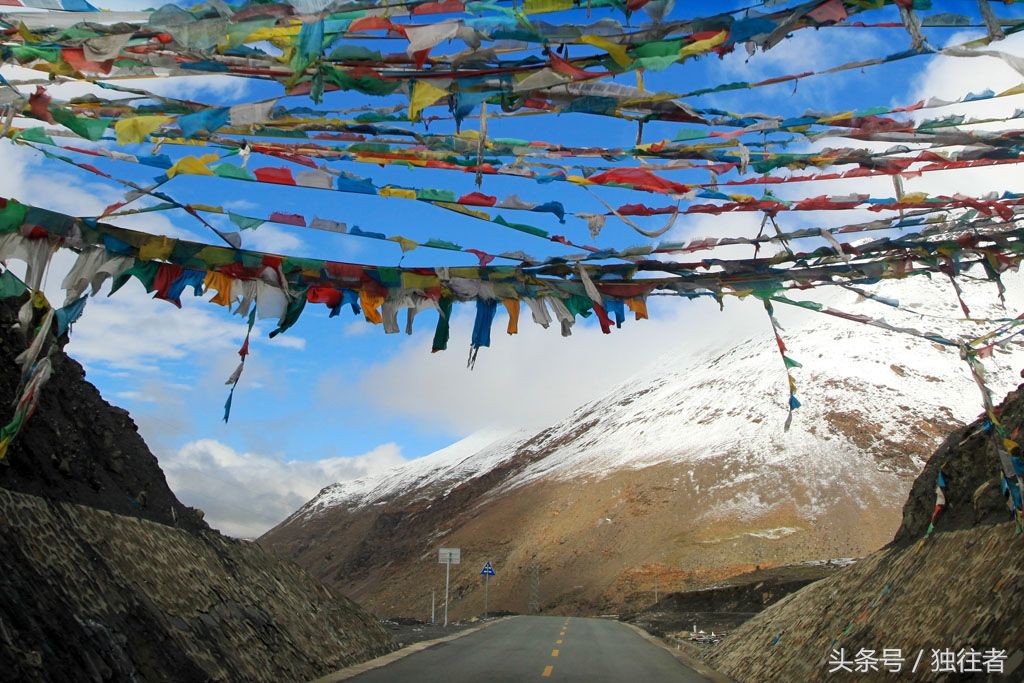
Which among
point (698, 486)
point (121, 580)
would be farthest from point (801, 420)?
point (121, 580)

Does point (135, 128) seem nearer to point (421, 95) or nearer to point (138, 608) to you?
point (421, 95)

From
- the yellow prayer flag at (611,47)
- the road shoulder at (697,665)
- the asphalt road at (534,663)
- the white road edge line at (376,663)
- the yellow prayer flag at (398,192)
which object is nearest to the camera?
the yellow prayer flag at (611,47)

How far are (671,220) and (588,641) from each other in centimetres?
2002

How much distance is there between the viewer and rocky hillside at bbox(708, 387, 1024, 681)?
8.89 metres

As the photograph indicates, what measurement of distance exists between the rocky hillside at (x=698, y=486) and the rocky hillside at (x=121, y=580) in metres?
52.5

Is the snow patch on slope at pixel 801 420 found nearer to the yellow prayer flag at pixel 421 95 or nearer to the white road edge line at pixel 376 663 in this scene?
the white road edge line at pixel 376 663

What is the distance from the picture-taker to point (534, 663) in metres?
16.4

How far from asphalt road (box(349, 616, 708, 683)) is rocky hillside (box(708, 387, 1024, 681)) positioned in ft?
5.15

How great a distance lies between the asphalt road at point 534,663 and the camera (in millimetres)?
13578

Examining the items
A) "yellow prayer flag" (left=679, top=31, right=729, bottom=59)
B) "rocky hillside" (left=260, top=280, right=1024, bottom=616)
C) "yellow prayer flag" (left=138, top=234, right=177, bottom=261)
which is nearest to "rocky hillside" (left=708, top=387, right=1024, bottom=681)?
"yellow prayer flag" (left=679, top=31, right=729, bottom=59)

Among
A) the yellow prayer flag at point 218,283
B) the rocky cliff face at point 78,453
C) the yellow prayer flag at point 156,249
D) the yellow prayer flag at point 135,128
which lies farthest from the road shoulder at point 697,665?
the yellow prayer flag at point 135,128

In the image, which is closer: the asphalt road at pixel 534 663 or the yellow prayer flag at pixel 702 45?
the yellow prayer flag at pixel 702 45

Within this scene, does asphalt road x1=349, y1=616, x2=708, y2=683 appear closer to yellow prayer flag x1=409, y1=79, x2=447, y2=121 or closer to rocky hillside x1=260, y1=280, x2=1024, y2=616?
yellow prayer flag x1=409, y1=79, x2=447, y2=121

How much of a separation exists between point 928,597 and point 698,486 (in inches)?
3056
